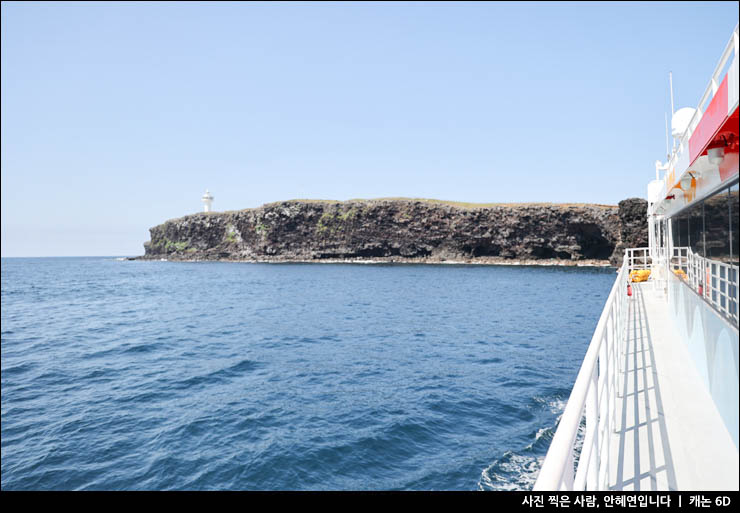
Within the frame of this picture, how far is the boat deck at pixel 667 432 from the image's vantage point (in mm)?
3455

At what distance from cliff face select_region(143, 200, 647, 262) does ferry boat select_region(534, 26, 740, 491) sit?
73.0 m

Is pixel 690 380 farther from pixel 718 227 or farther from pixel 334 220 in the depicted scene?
pixel 334 220

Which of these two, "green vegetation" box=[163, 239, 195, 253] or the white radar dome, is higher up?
"green vegetation" box=[163, 239, 195, 253]

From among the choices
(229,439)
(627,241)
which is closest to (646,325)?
(229,439)

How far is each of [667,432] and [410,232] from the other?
9880cm

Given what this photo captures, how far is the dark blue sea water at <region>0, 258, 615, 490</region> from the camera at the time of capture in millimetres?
8641

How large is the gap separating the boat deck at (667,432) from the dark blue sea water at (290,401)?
3.29 m

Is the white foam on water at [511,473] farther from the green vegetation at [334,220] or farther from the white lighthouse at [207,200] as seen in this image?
the white lighthouse at [207,200]

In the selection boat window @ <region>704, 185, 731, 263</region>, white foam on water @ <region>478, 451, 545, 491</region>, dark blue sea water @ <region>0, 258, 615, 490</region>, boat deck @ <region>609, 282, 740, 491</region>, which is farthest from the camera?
dark blue sea water @ <region>0, 258, 615, 490</region>

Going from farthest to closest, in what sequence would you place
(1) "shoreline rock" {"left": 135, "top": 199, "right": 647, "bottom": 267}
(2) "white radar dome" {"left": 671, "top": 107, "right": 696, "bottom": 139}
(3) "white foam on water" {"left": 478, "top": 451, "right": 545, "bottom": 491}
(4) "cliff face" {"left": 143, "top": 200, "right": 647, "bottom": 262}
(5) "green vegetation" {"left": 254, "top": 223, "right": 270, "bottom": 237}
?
1. (5) "green vegetation" {"left": 254, "top": 223, "right": 270, "bottom": 237}
2. (4) "cliff face" {"left": 143, "top": 200, "right": 647, "bottom": 262}
3. (1) "shoreline rock" {"left": 135, "top": 199, "right": 647, "bottom": 267}
4. (2) "white radar dome" {"left": 671, "top": 107, "right": 696, "bottom": 139}
5. (3) "white foam on water" {"left": 478, "top": 451, "right": 545, "bottom": 491}

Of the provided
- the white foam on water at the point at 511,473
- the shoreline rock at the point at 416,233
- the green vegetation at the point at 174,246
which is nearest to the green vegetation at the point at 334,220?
the shoreline rock at the point at 416,233

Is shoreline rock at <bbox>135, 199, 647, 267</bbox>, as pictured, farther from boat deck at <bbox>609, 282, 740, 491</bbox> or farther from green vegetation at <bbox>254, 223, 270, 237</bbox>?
boat deck at <bbox>609, 282, 740, 491</bbox>

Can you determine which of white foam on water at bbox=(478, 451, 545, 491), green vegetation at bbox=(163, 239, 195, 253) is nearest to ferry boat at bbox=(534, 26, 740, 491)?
white foam on water at bbox=(478, 451, 545, 491)
